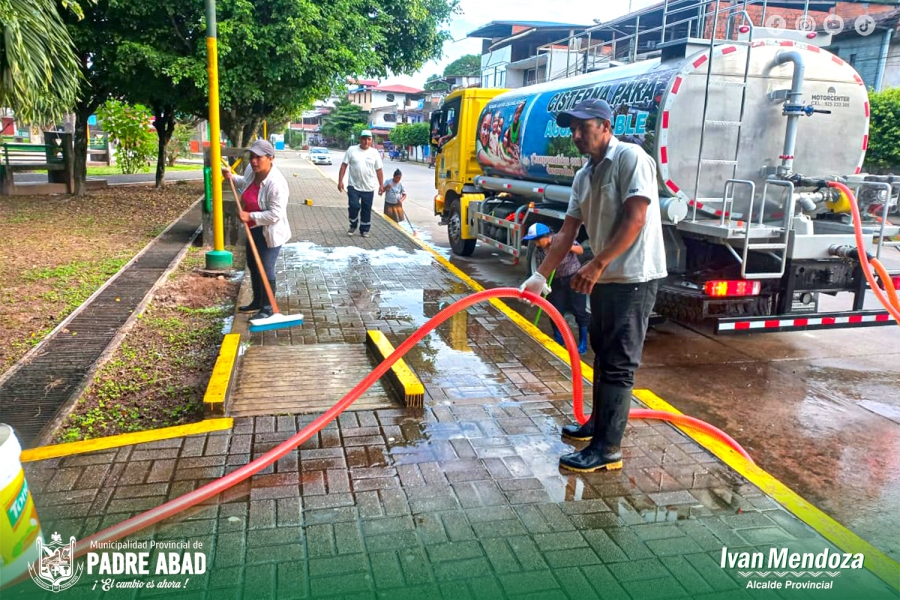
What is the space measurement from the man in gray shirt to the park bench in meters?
18.1

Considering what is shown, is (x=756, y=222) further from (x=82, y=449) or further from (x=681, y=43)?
(x=82, y=449)

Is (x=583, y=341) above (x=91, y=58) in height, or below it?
below

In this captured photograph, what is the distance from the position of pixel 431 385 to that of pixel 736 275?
3037mm

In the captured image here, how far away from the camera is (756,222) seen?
247 inches

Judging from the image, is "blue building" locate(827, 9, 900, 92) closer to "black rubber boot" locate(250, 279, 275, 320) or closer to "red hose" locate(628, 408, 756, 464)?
"black rubber boot" locate(250, 279, 275, 320)

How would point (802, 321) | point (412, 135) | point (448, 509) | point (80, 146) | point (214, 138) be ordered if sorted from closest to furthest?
point (448, 509)
point (802, 321)
point (214, 138)
point (80, 146)
point (412, 135)

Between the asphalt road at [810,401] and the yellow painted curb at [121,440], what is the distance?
3438 millimetres

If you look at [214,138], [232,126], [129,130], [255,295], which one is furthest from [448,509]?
[129,130]

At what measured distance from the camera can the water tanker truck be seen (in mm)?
5895

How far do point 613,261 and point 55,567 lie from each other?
2.86 meters

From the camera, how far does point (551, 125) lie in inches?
330

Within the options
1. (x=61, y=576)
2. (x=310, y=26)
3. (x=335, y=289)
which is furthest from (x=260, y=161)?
(x=310, y=26)

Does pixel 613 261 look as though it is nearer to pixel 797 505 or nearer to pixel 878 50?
pixel 797 505

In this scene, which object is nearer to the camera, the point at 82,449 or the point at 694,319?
the point at 82,449
